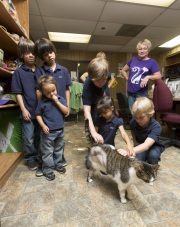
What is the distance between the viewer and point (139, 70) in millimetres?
1776

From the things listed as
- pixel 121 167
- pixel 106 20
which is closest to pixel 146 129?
pixel 121 167

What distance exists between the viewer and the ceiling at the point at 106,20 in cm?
244

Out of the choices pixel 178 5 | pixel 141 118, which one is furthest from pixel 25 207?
pixel 178 5

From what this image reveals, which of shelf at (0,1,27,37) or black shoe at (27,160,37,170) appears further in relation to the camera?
black shoe at (27,160,37,170)

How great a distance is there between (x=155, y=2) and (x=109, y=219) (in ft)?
9.21

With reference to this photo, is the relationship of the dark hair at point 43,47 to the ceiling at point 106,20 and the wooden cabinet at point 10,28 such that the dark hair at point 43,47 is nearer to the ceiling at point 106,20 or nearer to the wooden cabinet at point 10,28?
the wooden cabinet at point 10,28

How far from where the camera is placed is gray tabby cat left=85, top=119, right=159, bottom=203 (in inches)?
34.3

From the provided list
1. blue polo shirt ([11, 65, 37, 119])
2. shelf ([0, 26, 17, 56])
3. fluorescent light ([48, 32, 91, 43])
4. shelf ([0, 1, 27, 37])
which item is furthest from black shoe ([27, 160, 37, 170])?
fluorescent light ([48, 32, 91, 43])

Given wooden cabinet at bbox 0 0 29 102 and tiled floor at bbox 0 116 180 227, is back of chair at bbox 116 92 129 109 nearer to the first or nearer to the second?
tiled floor at bbox 0 116 180 227

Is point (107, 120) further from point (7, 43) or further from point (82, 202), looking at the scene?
point (7, 43)

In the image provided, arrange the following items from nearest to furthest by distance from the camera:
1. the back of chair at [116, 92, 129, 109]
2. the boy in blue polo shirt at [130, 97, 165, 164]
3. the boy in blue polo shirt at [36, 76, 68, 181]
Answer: the boy in blue polo shirt at [130, 97, 165, 164] → the boy in blue polo shirt at [36, 76, 68, 181] → the back of chair at [116, 92, 129, 109]

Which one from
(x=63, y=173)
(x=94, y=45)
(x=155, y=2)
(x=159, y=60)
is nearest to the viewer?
(x=63, y=173)

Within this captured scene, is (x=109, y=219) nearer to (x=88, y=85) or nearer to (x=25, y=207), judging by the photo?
(x=25, y=207)

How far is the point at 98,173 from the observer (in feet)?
4.35
